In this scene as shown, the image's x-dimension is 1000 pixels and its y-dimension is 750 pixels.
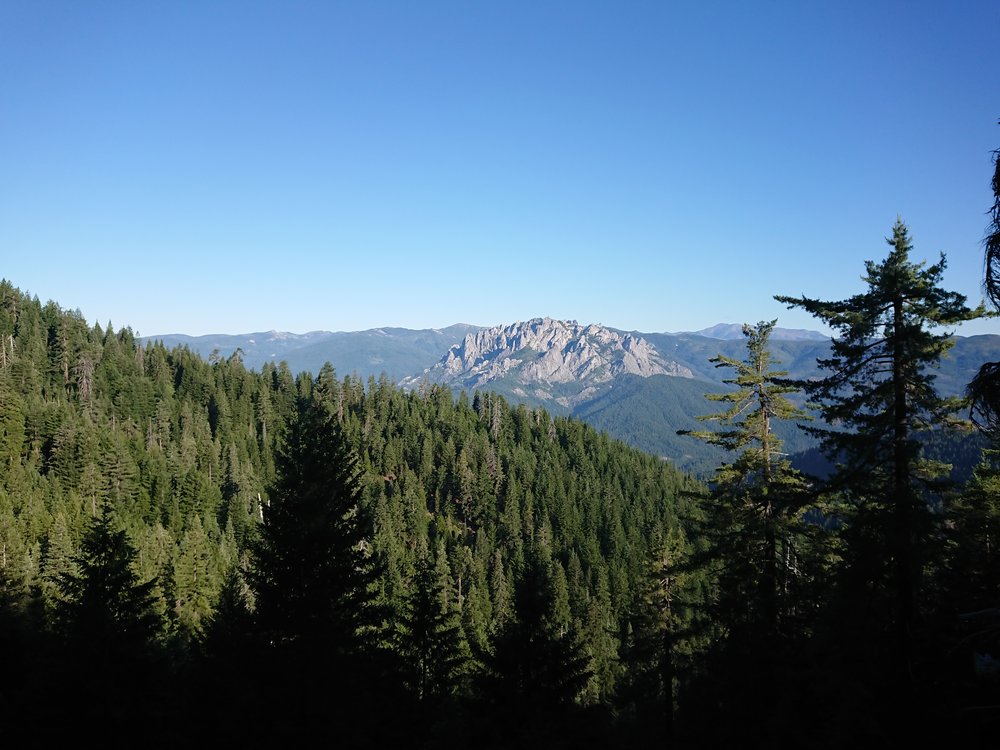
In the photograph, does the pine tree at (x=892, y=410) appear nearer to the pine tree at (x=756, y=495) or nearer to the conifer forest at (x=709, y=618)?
the conifer forest at (x=709, y=618)

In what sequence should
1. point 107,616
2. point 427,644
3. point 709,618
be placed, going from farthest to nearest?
point 427,644
point 709,618
point 107,616

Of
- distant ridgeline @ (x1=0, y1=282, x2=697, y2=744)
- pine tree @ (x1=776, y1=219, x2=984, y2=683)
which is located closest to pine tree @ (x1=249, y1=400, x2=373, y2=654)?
pine tree @ (x1=776, y1=219, x2=984, y2=683)

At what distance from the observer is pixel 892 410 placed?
14.2 meters

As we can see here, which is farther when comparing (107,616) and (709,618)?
(709,618)

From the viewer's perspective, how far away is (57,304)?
124m

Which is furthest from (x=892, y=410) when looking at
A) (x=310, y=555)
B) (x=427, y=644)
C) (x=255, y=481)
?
(x=255, y=481)

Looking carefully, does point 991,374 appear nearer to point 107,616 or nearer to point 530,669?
point 530,669

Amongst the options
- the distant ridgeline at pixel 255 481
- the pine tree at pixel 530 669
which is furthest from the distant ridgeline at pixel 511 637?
the distant ridgeline at pixel 255 481

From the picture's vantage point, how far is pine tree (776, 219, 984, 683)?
13.2 m

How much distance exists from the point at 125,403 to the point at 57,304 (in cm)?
4448

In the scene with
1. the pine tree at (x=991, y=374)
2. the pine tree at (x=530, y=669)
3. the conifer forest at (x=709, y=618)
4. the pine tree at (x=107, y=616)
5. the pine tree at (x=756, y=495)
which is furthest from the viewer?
the pine tree at (x=756, y=495)

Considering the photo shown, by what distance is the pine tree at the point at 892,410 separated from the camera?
1324 centimetres

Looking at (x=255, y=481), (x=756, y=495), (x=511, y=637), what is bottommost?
(x=255, y=481)

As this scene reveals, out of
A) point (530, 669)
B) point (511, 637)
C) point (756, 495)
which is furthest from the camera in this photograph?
point (756, 495)
